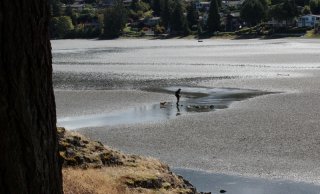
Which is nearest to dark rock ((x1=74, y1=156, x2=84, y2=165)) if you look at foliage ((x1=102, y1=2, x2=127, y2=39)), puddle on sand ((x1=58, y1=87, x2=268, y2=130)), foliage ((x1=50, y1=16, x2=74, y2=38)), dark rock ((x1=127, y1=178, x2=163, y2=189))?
dark rock ((x1=127, y1=178, x2=163, y2=189))

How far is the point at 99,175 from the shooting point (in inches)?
500

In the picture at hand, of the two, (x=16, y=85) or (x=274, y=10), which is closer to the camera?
(x=16, y=85)

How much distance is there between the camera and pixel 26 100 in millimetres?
4121

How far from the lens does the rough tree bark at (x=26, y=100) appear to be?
399cm

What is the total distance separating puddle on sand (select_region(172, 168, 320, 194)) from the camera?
15344 mm

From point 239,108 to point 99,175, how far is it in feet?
66.0

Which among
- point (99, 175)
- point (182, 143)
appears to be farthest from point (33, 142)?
point (182, 143)

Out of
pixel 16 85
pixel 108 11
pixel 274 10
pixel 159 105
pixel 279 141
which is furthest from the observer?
pixel 108 11

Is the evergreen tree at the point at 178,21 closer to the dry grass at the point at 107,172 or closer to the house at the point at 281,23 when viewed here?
the house at the point at 281,23

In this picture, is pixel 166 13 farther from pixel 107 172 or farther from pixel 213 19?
pixel 107 172

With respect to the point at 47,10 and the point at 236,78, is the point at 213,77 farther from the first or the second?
the point at 47,10

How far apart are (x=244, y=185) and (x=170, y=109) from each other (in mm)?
Answer: 16823

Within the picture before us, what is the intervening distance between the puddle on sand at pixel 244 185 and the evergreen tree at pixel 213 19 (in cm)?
12688

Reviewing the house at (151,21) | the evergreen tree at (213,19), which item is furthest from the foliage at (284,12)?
the house at (151,21)
